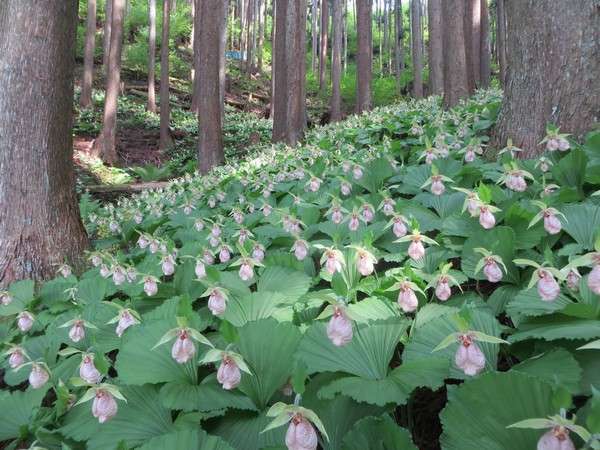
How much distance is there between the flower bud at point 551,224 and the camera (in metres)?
1.86

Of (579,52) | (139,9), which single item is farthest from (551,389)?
(139,9)

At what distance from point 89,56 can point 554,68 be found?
16184 millimetres

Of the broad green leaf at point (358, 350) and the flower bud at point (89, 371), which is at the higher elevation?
the broad green leaf at point (358, 350)

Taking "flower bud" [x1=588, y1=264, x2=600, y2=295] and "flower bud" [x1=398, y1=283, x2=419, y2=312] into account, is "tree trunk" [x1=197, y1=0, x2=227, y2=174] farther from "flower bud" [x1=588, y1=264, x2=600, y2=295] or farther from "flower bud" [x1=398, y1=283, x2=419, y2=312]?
"flower bud" [x1=588, y1=264, x2=600, y2=295]

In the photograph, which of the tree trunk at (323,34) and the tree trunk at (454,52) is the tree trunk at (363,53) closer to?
the tree trunk at (454,52)

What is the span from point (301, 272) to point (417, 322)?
0.70 m

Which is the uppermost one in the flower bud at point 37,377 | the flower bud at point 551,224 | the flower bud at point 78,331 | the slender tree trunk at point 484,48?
the slender tree trunk at point 484,48

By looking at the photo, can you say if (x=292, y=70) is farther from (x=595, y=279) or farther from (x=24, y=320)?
(x=595, y=279)

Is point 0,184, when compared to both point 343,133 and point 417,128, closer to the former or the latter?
point 417,128

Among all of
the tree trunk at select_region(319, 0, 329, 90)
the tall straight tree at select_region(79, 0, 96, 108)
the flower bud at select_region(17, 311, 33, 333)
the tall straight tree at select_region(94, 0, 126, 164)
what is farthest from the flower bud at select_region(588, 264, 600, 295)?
the tree trunk at select_region(319, 0, 329, 90)

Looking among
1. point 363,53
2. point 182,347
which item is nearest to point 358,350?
point 182,347

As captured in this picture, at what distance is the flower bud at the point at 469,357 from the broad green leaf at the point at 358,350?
0.28 m

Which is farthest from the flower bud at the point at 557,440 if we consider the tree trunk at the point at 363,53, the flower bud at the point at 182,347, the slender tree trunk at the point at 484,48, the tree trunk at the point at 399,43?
the tree trunk at the point at 399,43

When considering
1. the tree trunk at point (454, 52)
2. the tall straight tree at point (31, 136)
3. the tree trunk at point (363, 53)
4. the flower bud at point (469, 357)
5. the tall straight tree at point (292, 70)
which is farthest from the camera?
the tree trunk at point (363, 53)
